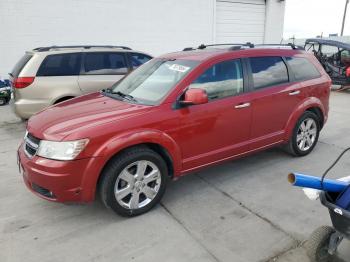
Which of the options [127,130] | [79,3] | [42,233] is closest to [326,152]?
[127,130]

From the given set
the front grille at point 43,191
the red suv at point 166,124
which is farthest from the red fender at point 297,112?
the front grille at point 43,191

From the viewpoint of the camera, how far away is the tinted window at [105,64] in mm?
6680

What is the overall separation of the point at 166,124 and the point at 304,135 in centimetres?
252

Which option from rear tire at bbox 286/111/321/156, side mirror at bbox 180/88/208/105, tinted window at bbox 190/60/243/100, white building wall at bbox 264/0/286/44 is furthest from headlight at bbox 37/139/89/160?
white building wall at bbox 264/0/286/44

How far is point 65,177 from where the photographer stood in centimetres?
300

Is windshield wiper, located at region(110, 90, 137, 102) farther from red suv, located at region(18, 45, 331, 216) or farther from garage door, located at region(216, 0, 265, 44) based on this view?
garage door, located at region(216, 0, 265, 44)

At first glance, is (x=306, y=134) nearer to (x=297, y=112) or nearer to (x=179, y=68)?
(x=297, y=112)

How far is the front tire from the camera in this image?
125 inches

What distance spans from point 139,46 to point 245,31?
5021 mm

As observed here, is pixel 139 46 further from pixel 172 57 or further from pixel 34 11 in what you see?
pixel 172 57

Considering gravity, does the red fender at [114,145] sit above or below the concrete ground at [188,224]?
above

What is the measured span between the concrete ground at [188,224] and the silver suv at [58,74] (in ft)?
6.54

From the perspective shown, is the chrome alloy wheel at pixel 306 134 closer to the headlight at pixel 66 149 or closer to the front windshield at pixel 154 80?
the front windshield at pixel 154 80

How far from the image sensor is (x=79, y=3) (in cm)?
999
